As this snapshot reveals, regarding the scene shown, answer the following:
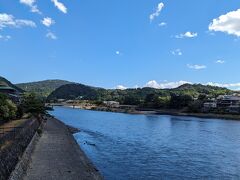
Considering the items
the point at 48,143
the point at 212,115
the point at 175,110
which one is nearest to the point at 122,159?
the point at 48,143

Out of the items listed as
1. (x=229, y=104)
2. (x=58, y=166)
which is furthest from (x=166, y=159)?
(x=229, y=104)

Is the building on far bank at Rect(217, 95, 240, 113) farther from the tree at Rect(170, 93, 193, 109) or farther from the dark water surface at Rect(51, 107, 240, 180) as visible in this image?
the dark water surface at Rect(51, 107, 240, 180)

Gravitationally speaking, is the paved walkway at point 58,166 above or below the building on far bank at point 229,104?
below

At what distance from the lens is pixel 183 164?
35.2 meters

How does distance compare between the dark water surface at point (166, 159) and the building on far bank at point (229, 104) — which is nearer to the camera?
the dark water surface at point (166, 159)

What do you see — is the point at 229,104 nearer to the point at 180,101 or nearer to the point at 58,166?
the point at 180,101

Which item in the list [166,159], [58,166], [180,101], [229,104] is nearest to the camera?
[58,166]

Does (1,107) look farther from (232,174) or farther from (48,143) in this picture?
(232,174)

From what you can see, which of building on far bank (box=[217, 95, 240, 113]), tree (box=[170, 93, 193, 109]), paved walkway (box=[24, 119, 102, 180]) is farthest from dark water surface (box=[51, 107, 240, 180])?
tree (box=[170, 93, 193, 109])

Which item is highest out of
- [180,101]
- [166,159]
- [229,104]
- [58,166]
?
[180,101]

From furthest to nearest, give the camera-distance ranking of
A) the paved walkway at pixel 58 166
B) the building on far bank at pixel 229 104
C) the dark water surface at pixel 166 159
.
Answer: the building on far bank at pixel 229 104, the dark water surface at pixel 166 159, the paved walkway at pixel 58 166

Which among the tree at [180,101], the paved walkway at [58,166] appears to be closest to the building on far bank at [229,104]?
the tree at [180,101]

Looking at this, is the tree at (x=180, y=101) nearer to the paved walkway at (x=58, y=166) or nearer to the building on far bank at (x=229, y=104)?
the building on far bank at (x=229, y=104)

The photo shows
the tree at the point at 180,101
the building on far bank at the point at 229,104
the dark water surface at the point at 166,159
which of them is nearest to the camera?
the dark water surface at the point at 166,159
